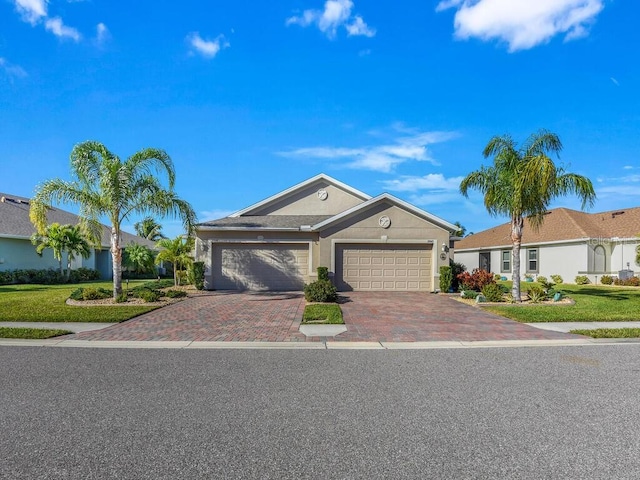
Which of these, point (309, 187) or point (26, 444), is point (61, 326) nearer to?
point (26, 444)

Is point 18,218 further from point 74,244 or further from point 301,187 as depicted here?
point 301,187

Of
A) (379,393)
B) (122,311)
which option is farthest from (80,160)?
(379,393)

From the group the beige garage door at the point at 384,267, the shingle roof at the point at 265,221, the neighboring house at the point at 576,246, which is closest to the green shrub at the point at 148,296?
the shingle roof at the point at 265,221

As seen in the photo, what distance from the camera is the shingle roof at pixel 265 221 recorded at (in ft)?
63.4

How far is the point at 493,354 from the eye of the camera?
7551mm

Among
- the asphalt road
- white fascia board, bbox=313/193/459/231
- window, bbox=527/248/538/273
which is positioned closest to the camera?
the asphalt road

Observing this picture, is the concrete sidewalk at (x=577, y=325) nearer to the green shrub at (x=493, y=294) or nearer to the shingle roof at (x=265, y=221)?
the green shrub at (x=493, y=294)

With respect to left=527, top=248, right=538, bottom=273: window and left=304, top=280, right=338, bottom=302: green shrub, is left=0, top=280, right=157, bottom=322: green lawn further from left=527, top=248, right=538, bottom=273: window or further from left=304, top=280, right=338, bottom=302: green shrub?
left=527, top=248, right=538, bottom=273: window

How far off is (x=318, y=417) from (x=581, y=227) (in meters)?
27.1

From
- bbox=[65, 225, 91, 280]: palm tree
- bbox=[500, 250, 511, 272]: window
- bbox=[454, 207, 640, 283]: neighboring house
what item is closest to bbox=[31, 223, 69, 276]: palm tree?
bbox=[65, 225, 91, 280]: palm tree

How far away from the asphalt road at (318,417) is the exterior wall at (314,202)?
16.2 meters

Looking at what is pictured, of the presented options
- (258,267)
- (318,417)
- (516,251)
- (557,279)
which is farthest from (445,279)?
(318,417)

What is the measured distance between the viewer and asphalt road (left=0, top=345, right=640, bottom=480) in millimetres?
3398

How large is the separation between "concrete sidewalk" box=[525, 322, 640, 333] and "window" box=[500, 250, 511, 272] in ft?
64.0
